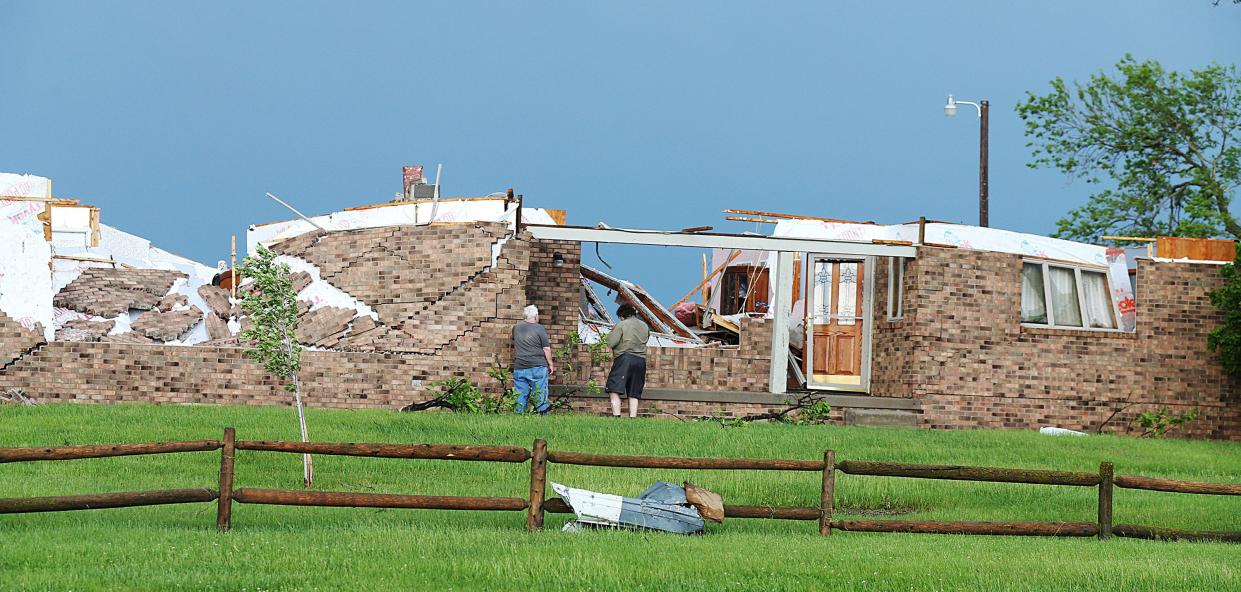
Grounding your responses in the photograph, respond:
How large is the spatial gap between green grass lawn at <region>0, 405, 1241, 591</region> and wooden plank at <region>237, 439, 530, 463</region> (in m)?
0.61

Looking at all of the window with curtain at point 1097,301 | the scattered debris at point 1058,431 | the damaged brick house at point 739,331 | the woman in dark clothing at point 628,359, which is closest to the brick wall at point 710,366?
the damaged brick house at point 739,331

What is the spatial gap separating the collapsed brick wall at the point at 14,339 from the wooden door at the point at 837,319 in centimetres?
1177

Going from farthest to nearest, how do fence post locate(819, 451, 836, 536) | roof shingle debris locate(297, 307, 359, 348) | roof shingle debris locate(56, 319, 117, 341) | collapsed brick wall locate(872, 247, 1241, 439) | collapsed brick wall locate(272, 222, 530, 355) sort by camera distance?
collapsed brick wall locate(872, 247, 1241, 439)
roof shingle debris locate(297, 307, 359, 348)
roof shingle debris locate(56, 319, 117, 341)
collapsed brick wall locate(272, 222, 530, 355)
fence post locate(819, 451, 836, 536)

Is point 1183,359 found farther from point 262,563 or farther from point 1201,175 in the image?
point 262,563

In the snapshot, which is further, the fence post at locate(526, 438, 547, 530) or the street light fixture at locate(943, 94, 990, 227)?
the street light fixture at locate(943, 94, 990, 227)

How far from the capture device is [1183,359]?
22281 millimetres

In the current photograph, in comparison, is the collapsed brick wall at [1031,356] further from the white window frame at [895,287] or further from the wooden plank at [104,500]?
the wooden plank at [104,500]

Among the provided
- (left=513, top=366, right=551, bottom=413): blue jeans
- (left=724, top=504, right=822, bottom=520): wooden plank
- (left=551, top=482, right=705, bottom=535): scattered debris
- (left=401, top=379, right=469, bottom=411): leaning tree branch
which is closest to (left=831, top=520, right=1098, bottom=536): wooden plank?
(left=724, top=504, right=822, bottom=520): wooden plank

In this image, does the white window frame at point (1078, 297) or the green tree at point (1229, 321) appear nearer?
the green tree at point (1229, 321)

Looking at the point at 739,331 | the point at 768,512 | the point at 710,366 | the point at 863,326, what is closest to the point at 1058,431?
the point at 863,326

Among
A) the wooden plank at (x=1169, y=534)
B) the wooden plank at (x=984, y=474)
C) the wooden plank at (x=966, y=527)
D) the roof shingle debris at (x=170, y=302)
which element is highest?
the roof shingle debris at (x=170, y=302)

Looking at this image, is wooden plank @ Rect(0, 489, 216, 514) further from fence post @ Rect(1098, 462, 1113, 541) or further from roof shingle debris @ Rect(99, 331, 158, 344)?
roof shingle debris @ Rect(99, 331, 158, 344)

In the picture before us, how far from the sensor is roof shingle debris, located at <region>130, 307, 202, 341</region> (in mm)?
21047

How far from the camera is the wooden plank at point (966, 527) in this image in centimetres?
1198
